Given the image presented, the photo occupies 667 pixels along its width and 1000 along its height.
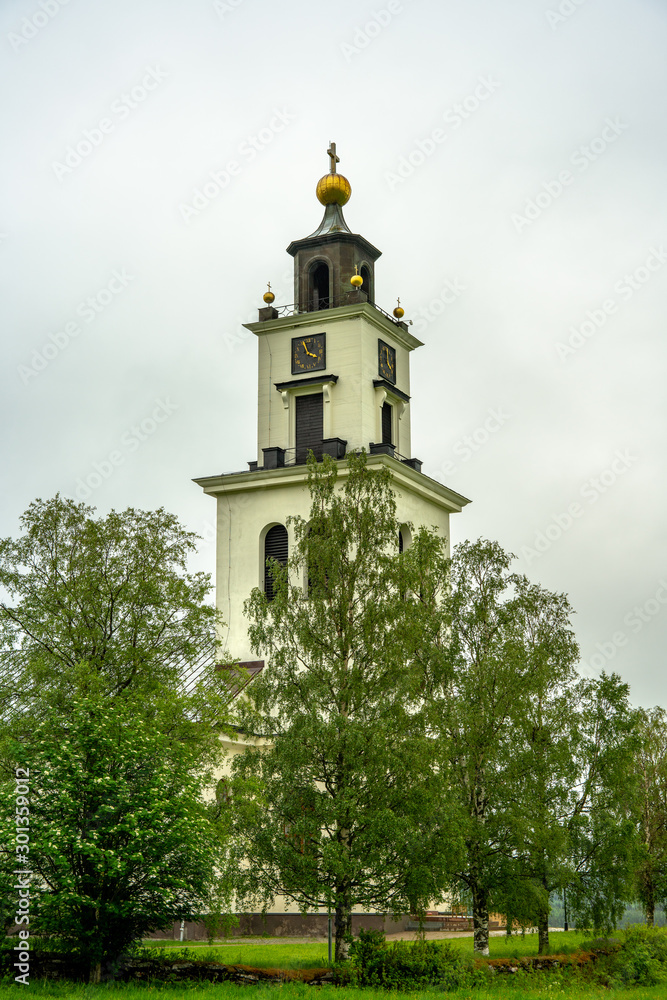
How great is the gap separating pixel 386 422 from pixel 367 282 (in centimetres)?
657

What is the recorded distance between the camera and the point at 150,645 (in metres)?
27.0

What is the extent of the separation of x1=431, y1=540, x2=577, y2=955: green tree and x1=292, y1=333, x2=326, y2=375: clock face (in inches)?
767

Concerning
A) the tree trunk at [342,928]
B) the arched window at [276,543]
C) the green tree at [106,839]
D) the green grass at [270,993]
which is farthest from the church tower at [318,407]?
the green grass at [270,993]

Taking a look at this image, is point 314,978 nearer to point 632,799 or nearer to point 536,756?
point 536,756

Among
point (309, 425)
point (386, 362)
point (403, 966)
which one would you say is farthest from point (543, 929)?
point (386, 362)

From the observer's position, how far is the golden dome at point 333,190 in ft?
174

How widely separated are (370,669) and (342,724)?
6.07 feet

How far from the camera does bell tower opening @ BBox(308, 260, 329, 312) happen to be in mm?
51156

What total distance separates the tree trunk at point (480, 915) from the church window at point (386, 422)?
79.7 feet

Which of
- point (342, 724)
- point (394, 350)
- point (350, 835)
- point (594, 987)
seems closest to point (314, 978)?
point (350, 835)

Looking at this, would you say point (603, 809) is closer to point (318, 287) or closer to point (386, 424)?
point (386, 424)

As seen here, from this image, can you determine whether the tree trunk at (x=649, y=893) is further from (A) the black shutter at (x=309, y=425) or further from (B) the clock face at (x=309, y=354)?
(B) the clock face at (x=309, y=354)

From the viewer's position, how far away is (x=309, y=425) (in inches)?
1930

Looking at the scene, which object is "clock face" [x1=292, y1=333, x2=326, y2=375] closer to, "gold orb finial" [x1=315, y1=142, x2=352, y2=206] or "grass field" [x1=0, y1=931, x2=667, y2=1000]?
"gold orb finial" [x1=315, y1=142, x2=352, y2=206]
